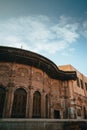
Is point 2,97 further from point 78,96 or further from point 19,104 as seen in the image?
point 78,96

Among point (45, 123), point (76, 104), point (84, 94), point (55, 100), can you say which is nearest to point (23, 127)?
point (45, 123)

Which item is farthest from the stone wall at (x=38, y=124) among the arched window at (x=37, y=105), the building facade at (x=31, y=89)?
the arched window at (x=37, y=105)

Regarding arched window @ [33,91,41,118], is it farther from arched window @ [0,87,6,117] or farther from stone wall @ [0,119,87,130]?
stone wall @ [0,119,87,130]

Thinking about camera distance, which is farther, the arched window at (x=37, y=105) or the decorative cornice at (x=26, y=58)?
the arched window at (x=37, y=105)

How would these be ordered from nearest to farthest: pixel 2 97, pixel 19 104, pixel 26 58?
pixel 2 97 → pixel 19 104 → pixel 26 58

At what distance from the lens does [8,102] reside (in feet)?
35.3

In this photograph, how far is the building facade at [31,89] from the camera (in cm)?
1108

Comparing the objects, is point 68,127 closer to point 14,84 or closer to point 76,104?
point 14,84

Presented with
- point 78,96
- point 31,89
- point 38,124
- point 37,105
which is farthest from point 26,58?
point 78,96

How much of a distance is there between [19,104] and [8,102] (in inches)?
38.9

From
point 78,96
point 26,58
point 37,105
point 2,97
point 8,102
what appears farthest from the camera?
point 78,96

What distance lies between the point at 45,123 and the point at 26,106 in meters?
3.19

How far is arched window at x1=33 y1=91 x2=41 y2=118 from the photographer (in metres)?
11.8

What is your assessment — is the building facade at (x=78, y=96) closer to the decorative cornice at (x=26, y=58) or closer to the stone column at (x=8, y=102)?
the decorative cornice at (x=26, y=58)
